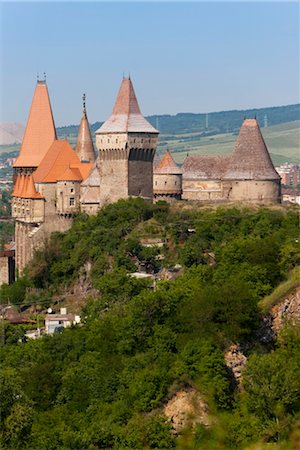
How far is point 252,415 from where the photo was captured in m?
33.8

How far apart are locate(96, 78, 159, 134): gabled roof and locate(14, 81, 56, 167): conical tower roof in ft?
20.4

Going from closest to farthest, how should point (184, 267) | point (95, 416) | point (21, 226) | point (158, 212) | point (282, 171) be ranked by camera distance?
1. point (95, 416)
2. point (184, 267)
3. point (158, 212)
4. point (21, 226)
5. point (282, 171)

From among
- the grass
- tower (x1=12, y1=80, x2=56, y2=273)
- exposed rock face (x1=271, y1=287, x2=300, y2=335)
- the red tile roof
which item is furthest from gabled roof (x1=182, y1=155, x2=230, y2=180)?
exposed rock face (x1=271, y1=287, x2=300, y2=335)

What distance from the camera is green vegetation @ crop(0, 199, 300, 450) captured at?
3303 centimetres

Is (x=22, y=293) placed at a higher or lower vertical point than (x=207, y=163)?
lower

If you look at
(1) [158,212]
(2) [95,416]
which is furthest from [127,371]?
(1) [158,212]

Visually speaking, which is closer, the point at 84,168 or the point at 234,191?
the point at 234,191

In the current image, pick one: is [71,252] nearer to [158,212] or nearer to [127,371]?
[158,212]

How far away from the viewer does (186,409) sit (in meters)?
35.1

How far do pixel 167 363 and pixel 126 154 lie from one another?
71.2 feet

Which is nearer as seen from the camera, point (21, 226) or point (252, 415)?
point (252, 415)

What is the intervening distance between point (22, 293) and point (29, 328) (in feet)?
20.2

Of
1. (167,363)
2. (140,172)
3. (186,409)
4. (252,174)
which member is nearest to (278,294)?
(167,363)

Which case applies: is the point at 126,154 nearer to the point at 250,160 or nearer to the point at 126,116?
the point at 126,116
